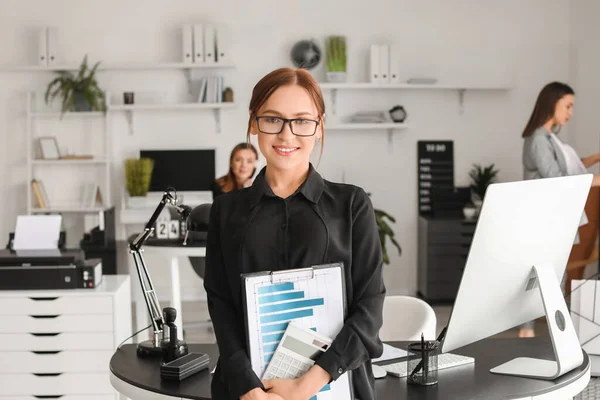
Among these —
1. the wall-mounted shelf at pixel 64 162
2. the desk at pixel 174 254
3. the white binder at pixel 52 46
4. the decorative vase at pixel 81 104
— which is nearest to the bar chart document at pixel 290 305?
the desk at pixel 174 254

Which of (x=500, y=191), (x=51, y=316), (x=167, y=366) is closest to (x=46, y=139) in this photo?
(x=51, y=316)

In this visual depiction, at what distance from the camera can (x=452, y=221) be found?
246 inches

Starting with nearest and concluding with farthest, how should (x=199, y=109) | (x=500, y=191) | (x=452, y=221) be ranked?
(x=500, y=191)
(x=452, y=221)
(x=199, y=109)

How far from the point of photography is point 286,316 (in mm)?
1548

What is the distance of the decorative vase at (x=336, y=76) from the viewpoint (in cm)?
642

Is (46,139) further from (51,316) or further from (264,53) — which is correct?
(51,316)

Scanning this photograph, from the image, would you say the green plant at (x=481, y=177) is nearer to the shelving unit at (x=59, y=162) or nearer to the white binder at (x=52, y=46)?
the shelving unit at (x=59, y=162)

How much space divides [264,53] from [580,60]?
2.62m

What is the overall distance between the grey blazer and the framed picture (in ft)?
12.5

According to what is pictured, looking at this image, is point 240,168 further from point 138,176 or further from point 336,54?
point 336,54

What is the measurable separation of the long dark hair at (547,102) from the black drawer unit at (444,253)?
1.62 meters

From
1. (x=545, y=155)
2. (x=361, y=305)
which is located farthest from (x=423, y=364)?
(x=545, y=155)

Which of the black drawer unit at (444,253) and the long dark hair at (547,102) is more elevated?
the long dark hair at (547,102)

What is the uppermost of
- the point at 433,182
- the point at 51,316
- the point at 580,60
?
the point at 580,60
